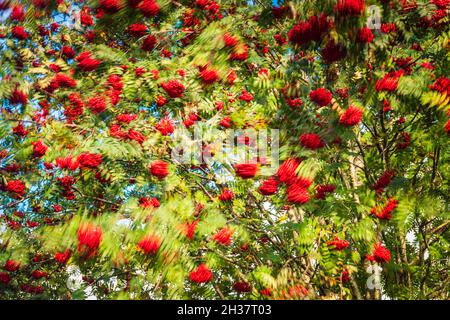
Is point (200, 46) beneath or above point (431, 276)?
above

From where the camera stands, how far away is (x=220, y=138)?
162 inches

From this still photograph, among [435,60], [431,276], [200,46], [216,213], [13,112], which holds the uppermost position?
[200,46]

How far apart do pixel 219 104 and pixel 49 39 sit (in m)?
3.11

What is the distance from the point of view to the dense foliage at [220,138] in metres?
2.27

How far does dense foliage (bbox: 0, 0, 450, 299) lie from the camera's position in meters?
2.27

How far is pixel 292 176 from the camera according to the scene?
7.69 feet

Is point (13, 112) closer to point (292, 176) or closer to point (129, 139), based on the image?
point (129, 139)

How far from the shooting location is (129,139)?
355 centimetres

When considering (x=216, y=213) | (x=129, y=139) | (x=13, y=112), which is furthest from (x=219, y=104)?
(x=13, y=112)
